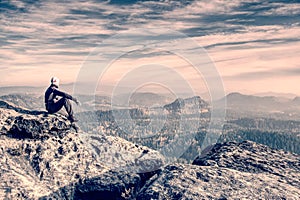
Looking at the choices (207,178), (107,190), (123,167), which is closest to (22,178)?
(107,190)

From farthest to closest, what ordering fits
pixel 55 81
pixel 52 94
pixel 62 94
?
pixel 55 81
pixel 52 94
pixel 62 94

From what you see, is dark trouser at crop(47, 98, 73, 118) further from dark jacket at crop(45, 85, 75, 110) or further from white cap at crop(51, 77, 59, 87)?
white cap at crop(51, 77, 59, 87)

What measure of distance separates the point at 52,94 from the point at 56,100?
0.84 meters

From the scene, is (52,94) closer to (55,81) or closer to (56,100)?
(56,100)

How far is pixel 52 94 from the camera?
102 ft

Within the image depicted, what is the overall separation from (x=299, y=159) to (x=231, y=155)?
5930mm

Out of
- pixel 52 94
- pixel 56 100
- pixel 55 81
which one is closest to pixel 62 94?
pixel 56 100

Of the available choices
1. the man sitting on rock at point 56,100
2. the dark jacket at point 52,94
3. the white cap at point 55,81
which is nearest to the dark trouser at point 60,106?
the man sitting on rock at point 56,100

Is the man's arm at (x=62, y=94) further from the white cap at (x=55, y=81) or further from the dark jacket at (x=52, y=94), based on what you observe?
the white cap at (x=55, y=81)

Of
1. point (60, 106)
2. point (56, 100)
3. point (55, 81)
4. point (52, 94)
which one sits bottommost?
point (60, 106)

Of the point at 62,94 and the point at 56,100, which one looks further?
the point at 56,100

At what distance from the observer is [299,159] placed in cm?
2372

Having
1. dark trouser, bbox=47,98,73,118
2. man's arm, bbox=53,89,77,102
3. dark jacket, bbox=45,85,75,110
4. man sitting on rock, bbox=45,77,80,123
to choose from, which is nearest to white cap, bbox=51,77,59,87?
man sitting on rock, bbox=45,77,80,123

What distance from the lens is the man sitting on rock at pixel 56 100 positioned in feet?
97.6
